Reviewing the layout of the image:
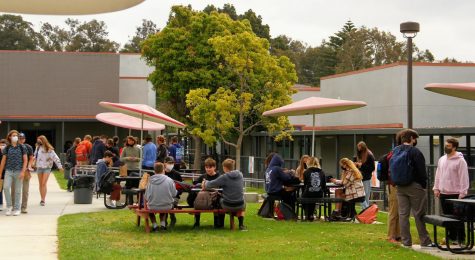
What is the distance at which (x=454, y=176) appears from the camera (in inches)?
434

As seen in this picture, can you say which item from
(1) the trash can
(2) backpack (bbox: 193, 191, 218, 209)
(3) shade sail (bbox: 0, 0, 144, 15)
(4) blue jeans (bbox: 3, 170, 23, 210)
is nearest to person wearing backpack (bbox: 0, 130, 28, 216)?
(4) blue jeans (bbox: 3, 170, 23, 210)

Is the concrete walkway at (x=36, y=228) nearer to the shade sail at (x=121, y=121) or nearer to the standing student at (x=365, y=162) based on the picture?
the shade sail at (x=121, y=121)

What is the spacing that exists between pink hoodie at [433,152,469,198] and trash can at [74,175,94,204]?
9698 mm

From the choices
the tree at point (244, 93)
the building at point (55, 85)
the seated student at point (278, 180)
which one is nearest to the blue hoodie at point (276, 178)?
the seated student at point (278, 180)

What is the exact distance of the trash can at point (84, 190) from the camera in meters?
18.2

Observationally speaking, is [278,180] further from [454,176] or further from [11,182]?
[11,182]

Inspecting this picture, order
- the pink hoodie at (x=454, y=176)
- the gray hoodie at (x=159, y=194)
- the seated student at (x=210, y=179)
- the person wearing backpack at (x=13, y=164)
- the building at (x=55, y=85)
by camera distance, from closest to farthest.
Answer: the pink hoodie at (x=454, y=176)
the gray hoodie at (x=159, y=194)
the seated student at (x=210, y=179)
the person wearing backpack at (x=13, y=164)
the building at (x=55, y=85)

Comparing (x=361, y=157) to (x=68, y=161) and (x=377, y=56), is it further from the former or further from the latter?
(x=377, y=56)

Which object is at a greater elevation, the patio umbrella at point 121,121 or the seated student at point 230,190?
the patio umbrella at point 121,121

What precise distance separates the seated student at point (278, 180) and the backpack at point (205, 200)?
2.17 m

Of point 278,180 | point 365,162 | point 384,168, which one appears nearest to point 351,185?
point 365,162

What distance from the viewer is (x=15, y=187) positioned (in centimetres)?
1500

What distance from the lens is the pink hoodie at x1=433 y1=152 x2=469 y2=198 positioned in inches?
431

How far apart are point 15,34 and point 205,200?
77.1m
